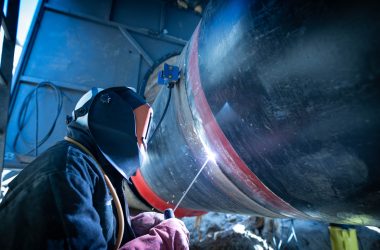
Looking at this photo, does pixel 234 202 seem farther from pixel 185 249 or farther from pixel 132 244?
pixel 132 244

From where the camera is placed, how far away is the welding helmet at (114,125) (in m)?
1.04

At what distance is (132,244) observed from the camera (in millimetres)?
938

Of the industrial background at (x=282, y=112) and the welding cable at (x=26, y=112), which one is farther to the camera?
the welding cable at (x=26, y=112)

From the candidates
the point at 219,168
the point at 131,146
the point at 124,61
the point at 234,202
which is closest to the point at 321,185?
the point at 219,168

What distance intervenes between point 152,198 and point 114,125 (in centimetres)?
121

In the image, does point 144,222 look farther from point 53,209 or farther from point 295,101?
point 295,101

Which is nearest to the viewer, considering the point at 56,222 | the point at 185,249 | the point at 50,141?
the point at 56,222

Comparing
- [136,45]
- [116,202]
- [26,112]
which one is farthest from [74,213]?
[136,45]

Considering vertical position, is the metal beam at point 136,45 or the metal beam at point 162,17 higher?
the metal beam at point 162,17

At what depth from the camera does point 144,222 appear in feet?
4.51

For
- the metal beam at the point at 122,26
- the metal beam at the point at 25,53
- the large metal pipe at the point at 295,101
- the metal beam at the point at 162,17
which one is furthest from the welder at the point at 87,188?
the metal beam at the point at 162,17

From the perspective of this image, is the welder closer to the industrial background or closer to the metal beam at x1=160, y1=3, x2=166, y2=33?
the industrial background

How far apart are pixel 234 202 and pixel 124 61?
3348mm

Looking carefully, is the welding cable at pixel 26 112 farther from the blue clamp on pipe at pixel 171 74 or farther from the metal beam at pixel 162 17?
the blue clamp on pipe at pixel 171 74
